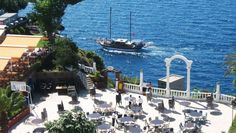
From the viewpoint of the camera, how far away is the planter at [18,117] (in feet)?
129

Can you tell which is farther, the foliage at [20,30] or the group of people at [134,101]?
the foliage at [20,30]

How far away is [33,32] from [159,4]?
98868 millimetres

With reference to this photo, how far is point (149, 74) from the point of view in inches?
3720

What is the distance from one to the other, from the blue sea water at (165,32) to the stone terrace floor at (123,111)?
40177 millimetres

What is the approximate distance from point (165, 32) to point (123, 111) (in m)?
85.5

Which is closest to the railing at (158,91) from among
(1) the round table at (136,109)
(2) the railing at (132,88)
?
(2) the railing at (132,88)

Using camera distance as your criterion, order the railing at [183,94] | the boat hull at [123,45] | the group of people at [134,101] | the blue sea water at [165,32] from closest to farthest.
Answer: the group of people at [134,101] → the railing at [183,94] → the blue sea water at [165,32] → the boat hull at [123,45]

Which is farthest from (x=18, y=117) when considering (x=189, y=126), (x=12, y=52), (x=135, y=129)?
(x=189, y=126)

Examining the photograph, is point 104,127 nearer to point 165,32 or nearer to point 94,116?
point 94,116

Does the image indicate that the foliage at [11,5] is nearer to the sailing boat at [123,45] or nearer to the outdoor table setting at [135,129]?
the sailing boat at [123,45]

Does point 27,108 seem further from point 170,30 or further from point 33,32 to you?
point 170,30

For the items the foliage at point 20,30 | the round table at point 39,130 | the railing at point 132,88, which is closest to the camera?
the round table at point 39,130

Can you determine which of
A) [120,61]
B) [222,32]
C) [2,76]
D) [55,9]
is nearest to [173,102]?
[2,76]

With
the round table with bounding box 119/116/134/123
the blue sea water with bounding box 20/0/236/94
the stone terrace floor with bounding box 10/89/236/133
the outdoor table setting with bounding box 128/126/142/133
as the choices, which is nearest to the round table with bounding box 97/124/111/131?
the stone terrace floor with bounding box 10/89/236/133
